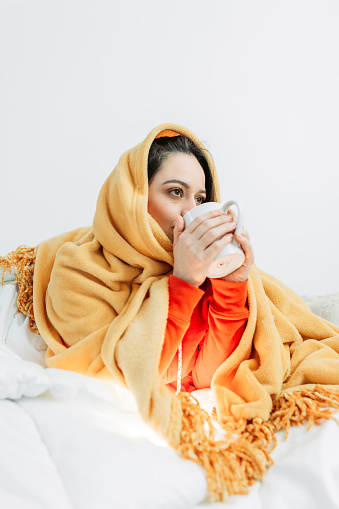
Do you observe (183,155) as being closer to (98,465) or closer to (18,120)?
(98,465)

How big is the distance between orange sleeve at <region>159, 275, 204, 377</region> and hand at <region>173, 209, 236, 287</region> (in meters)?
0.02

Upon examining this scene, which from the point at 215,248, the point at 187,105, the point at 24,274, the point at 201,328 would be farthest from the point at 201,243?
the point at 187,105

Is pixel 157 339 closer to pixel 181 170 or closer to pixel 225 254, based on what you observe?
pixel 225 254

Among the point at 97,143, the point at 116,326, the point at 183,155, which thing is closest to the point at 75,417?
the point at 116,326

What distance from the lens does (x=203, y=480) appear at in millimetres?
635

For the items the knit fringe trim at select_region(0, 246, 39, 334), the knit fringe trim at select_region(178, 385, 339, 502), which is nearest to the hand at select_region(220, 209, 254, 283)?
the knit fringe trim at select_region(178, 385, 339, 502)

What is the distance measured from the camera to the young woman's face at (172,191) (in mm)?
1006

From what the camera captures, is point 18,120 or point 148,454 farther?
point 18,120

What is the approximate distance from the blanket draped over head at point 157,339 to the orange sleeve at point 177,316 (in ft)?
0.09

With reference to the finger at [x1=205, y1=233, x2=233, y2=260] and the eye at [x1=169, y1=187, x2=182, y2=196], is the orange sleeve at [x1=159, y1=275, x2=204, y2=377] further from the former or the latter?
the eye at [x1=169, y1=187, x2=182, y2=196]

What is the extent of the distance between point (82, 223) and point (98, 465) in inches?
54.2

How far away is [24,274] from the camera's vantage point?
116cm

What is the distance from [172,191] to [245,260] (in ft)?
0.90

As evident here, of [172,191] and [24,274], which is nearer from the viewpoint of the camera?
[172,191]
